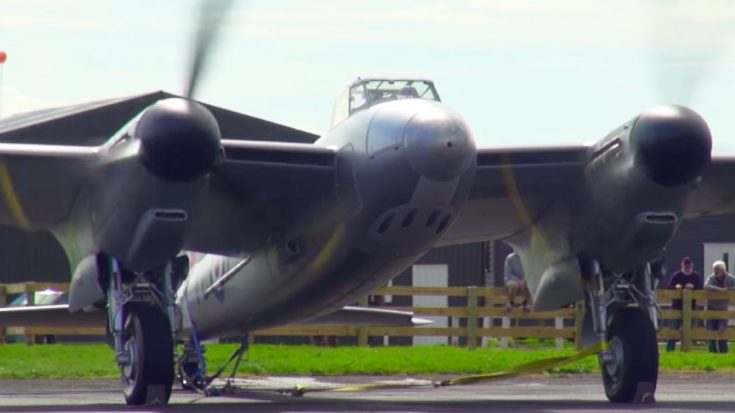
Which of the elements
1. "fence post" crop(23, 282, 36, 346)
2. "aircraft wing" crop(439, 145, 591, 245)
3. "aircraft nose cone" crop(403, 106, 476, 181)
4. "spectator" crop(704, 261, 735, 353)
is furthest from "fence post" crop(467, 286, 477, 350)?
"aircraft nose cone" crop(403, 106, 476, 181)

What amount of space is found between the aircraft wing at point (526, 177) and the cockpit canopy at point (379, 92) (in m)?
0.93

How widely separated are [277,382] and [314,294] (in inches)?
179

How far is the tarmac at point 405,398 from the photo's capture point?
16.0 meters

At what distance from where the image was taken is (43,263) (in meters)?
42.3

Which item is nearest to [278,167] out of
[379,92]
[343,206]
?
[343,206]

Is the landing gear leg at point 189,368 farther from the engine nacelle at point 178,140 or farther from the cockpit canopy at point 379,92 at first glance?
the engine nacelle at point 178,140

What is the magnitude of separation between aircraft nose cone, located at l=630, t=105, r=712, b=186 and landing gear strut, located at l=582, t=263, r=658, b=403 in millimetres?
1748

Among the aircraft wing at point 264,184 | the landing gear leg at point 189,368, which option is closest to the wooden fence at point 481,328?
the landing gear leg at point 189,368

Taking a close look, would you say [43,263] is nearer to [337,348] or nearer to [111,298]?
[337,348]

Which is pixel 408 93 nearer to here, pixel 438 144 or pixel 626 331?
pixel 438 144

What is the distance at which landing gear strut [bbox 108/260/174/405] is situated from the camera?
623 inches

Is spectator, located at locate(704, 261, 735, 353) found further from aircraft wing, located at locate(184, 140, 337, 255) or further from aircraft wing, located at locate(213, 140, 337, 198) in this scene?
aircraft wing, located at locate(213, 140, 337, 198)

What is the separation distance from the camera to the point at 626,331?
55.8ft

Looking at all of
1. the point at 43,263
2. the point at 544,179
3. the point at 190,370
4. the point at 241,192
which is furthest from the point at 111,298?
the point at 43,263
